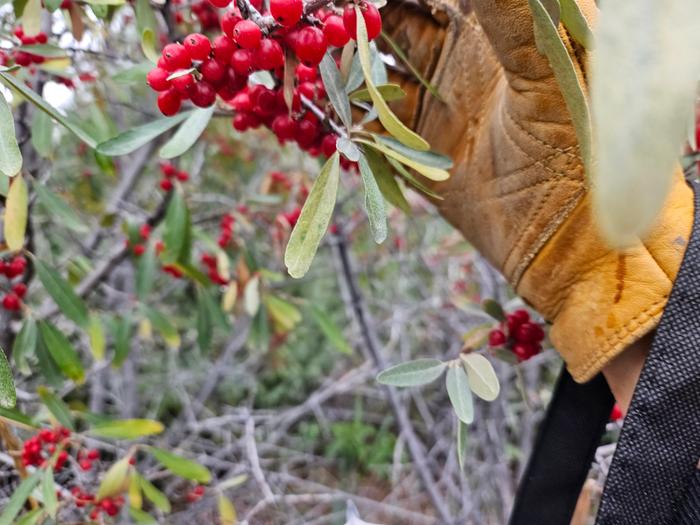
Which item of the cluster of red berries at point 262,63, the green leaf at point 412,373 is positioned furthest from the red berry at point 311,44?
the green leaf at point 412,373

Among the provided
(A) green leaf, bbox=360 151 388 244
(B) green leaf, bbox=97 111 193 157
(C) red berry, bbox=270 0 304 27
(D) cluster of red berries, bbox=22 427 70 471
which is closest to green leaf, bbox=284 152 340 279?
(A) green leaf, bbox=360 151 388 244

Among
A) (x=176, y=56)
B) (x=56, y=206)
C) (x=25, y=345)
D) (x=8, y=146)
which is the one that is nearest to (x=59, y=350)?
(x=25, y=345)

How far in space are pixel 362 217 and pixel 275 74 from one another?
1665 mm

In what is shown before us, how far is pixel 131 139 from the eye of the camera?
82cm

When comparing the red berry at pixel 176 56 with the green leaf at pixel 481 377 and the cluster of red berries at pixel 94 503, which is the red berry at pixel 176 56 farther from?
the cluster of red berries at pixel 94 503

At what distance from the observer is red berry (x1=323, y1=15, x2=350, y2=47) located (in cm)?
56

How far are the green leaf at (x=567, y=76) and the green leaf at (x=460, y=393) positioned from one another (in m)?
0.36

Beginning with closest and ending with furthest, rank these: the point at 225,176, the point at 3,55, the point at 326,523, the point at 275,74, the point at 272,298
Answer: the point at 275,74
the point at 3,55
the point at 272,298
the point at 326,523
the point at 225,176

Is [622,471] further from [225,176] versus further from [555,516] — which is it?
[225,176]

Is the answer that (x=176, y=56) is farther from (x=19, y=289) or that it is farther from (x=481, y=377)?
(x=19, y=289)

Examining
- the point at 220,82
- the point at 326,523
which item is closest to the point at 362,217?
the point at 326,523

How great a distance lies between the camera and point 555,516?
0.79m

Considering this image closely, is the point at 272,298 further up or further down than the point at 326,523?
further up

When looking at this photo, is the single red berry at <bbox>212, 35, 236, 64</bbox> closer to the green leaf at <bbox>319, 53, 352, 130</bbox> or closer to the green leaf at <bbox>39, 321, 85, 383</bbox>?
the green leaf at <bbox>319, 53, 352, 130</bbox>
